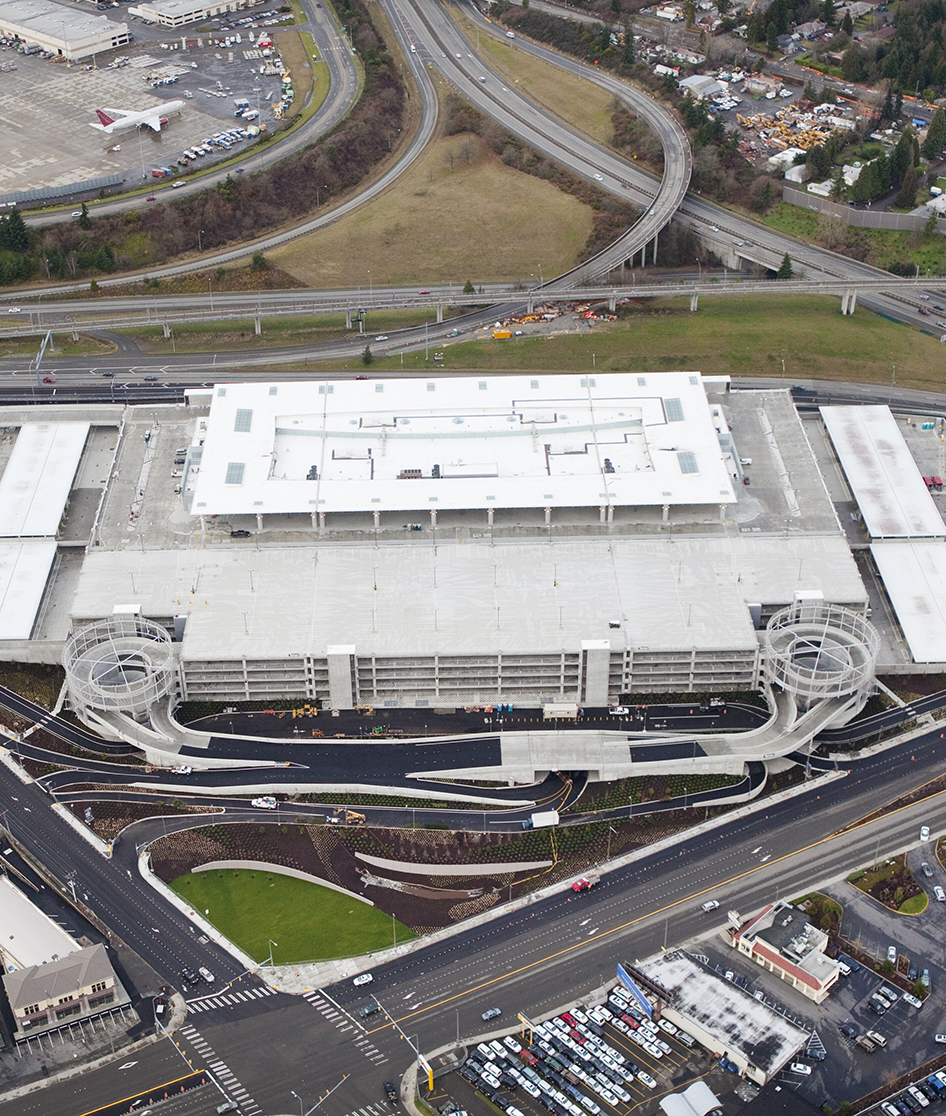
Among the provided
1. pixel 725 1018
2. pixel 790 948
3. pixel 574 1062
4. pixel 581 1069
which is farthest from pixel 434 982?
pixel 790 948

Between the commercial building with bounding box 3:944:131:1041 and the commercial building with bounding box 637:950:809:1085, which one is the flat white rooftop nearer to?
the commercial building with bounding box 3:944:131:1041

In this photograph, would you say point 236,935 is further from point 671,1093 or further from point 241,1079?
point 671,1093

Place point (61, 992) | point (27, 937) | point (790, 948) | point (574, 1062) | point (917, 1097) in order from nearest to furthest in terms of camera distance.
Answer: point (917, 1097)
point (574, 1062)
point (61, 992)
point (790, 948)
point (27, 937)

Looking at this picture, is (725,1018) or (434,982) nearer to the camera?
(725,1018)

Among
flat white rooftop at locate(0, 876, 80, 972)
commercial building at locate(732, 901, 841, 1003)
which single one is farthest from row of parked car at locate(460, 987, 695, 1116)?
flat white rooftop at locate(0, 876, 80, 972)

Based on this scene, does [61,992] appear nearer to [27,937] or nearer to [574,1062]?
[27,937]

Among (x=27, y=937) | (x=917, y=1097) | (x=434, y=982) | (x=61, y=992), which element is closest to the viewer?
(x=917, y=1097)

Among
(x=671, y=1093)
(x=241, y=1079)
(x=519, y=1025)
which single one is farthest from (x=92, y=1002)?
(x=671, y=1093)
